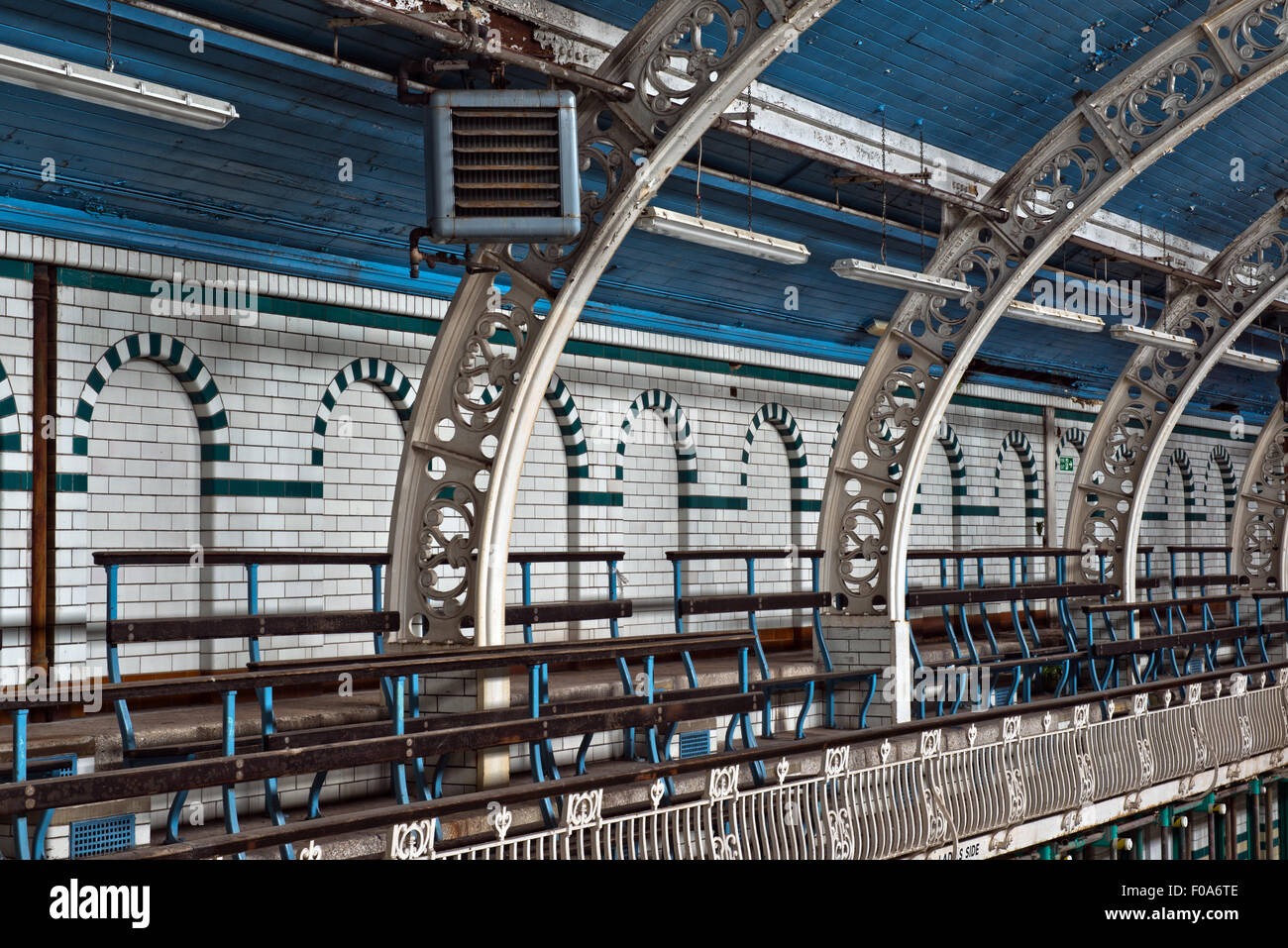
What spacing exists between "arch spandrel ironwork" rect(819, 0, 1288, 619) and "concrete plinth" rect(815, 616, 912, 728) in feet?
0.48

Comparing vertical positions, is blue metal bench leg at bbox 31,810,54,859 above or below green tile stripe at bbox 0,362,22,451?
below

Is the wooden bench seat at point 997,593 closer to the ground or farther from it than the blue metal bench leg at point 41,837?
farther from it

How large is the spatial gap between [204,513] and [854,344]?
8912 mm

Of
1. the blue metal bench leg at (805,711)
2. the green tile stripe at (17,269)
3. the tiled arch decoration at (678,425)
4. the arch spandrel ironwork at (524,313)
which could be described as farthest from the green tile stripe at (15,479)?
the tiled arch decoration at (678,425)

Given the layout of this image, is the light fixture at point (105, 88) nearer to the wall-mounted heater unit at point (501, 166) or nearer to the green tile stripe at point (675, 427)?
the wall-mounted heater unit at point (501, 166)

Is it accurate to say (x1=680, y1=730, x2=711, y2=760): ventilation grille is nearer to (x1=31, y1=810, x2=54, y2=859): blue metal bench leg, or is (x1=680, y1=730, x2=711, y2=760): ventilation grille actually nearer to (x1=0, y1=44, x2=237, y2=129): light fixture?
(x1=31, y1=810, x2=54, y2=859): blue metal bench leg

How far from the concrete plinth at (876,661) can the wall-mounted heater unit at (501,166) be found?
5764 millimetres

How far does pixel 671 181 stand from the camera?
10641 mm

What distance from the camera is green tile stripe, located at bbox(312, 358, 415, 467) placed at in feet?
35.0

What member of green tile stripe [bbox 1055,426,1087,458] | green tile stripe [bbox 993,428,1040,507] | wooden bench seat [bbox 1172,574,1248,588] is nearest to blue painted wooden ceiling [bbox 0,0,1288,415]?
green tile stripe [bbox 993,428,1040,507]

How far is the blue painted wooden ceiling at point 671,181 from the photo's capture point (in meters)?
7.81

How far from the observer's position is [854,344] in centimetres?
1633

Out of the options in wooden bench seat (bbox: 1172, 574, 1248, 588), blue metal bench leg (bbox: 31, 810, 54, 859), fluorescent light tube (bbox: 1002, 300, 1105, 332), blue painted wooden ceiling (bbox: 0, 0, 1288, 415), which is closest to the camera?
blue metal bench leg (bbox: 31, 810, 54, 859)

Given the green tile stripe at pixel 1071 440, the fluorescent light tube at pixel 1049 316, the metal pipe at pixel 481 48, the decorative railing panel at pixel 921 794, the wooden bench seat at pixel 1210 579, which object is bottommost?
the decorative railing panel at pixel 921 794
